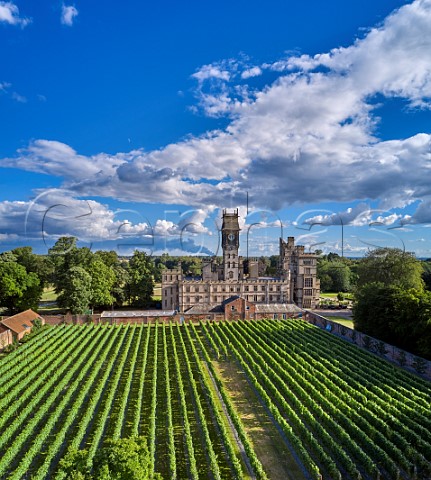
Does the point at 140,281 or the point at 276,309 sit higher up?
the point at 140,281

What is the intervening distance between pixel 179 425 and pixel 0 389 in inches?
539

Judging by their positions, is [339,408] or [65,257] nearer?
[339,408]

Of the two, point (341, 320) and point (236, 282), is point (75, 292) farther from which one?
point (341, 320)

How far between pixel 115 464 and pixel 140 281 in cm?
5301

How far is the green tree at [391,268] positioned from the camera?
2400 inches

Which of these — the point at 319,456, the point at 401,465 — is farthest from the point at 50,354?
the point at 401,465

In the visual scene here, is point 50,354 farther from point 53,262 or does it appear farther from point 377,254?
point 377,254

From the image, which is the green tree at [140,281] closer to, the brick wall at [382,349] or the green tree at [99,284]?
the green tree at [99,284]

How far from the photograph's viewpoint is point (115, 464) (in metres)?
10.5

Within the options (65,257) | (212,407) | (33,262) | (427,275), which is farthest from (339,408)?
(427,275)

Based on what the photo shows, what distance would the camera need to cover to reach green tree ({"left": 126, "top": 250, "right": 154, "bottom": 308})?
62.4 m

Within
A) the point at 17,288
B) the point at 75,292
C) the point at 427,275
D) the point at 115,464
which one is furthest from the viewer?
the point at 427,275

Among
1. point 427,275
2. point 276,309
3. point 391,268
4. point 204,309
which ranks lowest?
point 204,309

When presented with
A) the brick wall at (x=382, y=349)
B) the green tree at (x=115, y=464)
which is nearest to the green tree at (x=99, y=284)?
the brick wall at (x=382, y=349)
